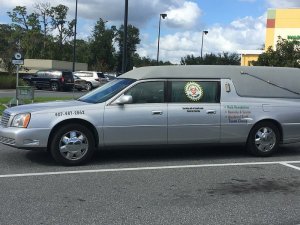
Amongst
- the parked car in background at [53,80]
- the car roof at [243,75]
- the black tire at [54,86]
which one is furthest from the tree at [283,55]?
the car roof at [243,75]

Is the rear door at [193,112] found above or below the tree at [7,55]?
below

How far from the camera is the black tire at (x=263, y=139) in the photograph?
905 cm

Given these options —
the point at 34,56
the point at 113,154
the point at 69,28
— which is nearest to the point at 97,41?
the point at 69,28

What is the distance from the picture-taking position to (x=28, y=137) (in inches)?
305

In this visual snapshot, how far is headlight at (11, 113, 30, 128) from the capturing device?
7.79 meters

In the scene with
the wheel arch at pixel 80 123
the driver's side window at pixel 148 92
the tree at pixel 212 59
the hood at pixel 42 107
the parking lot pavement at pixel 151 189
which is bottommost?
the parking lot pavement at pixel 151 189

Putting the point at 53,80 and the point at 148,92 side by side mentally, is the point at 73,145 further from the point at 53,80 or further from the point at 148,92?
the point at 53,80

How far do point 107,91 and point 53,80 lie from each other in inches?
1123

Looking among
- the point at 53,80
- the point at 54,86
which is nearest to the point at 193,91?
the point at 53,80

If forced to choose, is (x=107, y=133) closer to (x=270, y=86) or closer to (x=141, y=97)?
(x=141, y=97)

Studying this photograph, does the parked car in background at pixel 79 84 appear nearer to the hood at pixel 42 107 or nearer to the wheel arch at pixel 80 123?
the hood at pixel 42 107

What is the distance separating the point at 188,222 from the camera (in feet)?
16.9

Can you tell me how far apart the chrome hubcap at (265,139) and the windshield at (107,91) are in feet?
8.63

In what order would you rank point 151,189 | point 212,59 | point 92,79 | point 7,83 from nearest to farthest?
point 151,189, point 7,83, point 92,79, point 212,59
